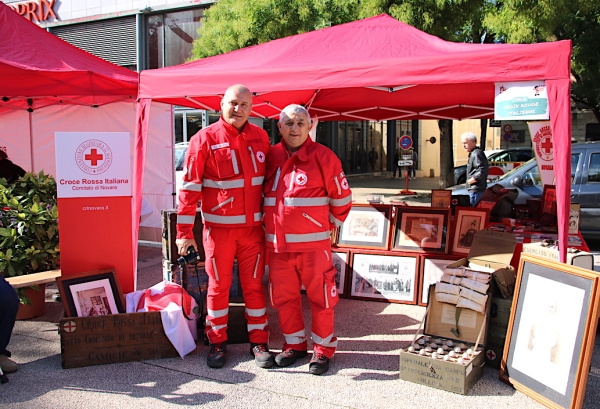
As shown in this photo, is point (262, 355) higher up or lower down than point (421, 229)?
lower down

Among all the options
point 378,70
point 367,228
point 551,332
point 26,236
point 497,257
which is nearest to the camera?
point 551,332

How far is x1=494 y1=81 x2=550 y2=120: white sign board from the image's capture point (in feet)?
12.3

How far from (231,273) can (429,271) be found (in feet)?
7.80

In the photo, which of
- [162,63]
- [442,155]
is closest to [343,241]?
[442,155]

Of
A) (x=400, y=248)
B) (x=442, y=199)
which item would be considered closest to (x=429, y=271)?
(x=400, y=248)

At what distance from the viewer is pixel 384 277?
5.64 metres

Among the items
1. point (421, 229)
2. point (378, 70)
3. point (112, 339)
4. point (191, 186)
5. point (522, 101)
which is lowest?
point (112, 339)

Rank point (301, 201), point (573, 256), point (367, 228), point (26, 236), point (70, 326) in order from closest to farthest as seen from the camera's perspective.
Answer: point (301, 201) < point (70, 326) < point (573, 256) < point (26, 236) < point (367, 228)

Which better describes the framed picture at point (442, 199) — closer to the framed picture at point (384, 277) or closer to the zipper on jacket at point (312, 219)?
the framed picture at point (384, 277)

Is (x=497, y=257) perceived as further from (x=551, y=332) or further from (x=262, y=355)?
(x=262, y=355)

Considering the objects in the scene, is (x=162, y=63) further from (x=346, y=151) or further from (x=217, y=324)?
(x=217, y=324)

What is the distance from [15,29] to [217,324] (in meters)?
4.78

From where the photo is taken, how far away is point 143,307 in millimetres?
4340

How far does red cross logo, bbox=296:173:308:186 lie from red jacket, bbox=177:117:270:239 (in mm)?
337
